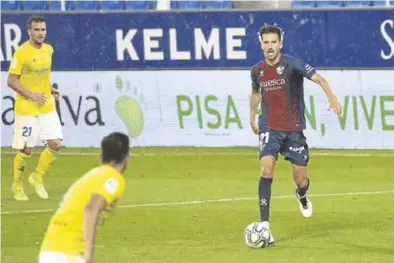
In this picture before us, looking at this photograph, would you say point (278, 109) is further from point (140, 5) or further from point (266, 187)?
point (140, 5)

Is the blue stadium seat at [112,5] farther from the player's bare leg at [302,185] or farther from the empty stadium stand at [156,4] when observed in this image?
the player's bare leg at [302,185]

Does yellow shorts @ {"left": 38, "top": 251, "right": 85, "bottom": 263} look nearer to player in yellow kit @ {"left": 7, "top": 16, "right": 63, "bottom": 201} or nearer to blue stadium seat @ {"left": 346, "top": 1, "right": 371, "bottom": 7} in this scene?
player in yellow kit @ {"left": 7, "top": 16, "right": 63, "bottom": 201}

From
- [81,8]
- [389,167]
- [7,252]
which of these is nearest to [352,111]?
[389,167]

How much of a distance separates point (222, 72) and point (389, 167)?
4206 millimetres

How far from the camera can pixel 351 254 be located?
12.4 meters

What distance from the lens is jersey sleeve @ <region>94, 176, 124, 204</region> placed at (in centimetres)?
799

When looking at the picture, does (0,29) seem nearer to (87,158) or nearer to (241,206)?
(87,158)

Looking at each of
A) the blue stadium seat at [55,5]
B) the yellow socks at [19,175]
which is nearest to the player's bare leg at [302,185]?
the yellow socks at [19,175]

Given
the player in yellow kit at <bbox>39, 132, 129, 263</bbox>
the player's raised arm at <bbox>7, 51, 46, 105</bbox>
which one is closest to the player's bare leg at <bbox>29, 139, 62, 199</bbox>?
the player's raised arm at <bbox>7, 51, 46, 105</bbox>

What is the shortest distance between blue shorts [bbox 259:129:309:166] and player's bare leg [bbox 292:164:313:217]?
4.6 inches

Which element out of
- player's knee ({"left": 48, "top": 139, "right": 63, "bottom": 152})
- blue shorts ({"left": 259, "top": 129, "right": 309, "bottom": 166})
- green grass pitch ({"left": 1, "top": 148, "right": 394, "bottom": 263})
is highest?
blue shorts ({"left": 259, "top": 129, "right": 309, "bottom": 166})

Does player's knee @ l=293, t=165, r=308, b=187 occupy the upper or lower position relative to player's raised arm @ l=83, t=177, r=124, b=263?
lower

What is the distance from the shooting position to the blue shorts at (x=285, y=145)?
13.3 meters

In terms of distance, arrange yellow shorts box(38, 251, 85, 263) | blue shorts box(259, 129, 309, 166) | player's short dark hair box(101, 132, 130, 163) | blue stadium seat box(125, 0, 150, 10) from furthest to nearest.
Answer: blue stadium seat box(125, 0, 150, 10) < blue shorts box(259, 129, 309, 166) < player's short dark hair box(101, 132, 130, 163) < yellow shorts box(38, 251, 85, 263)
